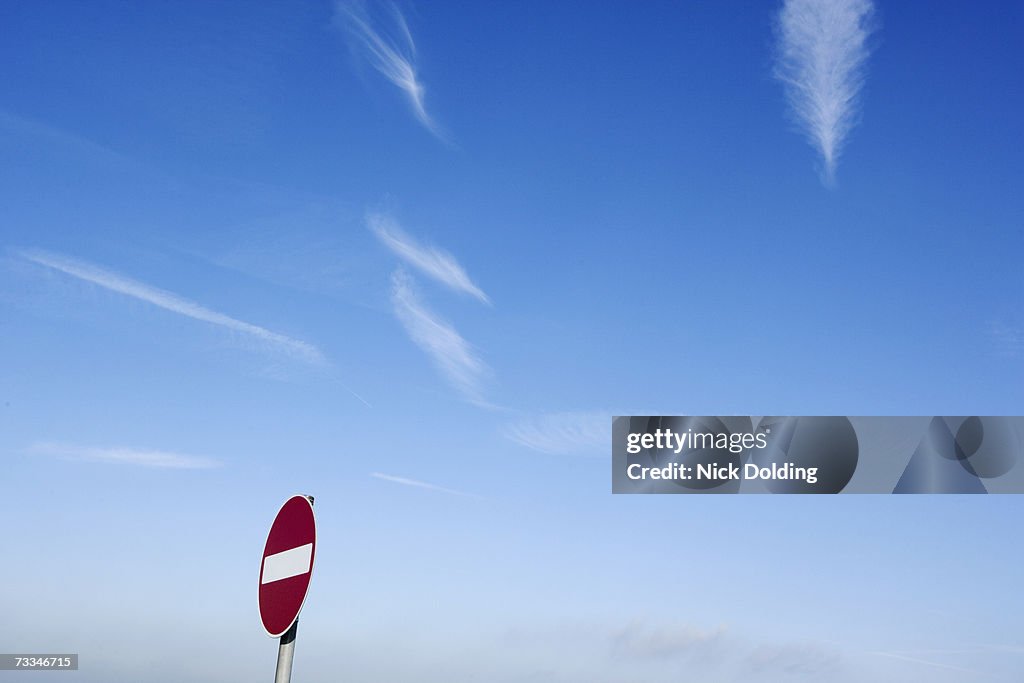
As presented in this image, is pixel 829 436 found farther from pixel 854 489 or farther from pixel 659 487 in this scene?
pixel 659 487

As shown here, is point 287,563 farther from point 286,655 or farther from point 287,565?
point 286,655

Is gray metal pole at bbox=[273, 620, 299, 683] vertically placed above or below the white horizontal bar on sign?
below

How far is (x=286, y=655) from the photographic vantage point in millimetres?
5004

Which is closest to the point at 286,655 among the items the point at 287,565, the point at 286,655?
the point at 286,655

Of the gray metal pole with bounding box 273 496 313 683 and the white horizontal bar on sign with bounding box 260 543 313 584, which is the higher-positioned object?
the white horizontal bar on sign with bounding box 260 543 313 584

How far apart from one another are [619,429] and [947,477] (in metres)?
7.24

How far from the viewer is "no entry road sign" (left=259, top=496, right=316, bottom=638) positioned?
5.10 m

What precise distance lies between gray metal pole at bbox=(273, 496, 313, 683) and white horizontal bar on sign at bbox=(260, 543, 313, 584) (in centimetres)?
31

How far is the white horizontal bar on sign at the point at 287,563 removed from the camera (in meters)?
5.17

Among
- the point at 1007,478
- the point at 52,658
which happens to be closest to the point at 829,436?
the point at 1007,478

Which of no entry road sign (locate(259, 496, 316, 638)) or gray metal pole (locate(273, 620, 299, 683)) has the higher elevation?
no entry road sign (locate(259, 496, 316, 638))

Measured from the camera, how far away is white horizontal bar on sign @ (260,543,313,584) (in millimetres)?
5168

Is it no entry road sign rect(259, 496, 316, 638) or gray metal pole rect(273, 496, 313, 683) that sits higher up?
no entry road sign rect(259, 496, 316, 638)

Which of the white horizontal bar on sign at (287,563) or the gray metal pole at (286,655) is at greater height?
the white horizontal bar on sign at (287,563)
